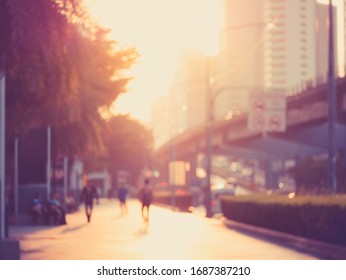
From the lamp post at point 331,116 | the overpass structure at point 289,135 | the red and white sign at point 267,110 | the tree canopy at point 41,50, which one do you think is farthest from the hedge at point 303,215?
the overpass structure at point 289,135

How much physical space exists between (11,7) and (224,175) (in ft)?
459

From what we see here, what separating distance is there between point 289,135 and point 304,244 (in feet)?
183

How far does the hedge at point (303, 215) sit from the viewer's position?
2045 cm

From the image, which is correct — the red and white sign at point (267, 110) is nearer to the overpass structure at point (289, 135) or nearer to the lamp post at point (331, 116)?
the overpass structure at point (289, 135)

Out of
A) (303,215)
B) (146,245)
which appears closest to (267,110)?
(303,215)

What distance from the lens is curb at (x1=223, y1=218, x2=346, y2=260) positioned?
19653 millimetres

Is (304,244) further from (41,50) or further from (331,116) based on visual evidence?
(41,50)

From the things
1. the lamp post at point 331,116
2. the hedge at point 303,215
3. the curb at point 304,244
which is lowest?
the curb at point 304,244

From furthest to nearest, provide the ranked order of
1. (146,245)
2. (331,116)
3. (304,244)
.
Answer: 1. (331,116)
2. (304,244)
3. (146,245)

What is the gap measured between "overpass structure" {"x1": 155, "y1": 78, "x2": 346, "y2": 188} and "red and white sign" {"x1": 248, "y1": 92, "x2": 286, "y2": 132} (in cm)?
87

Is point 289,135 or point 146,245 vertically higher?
point 289,135

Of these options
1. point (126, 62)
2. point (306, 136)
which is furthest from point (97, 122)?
point (306, 136)

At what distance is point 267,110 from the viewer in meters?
43.8

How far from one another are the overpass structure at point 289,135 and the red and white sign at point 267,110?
0.87 meters
